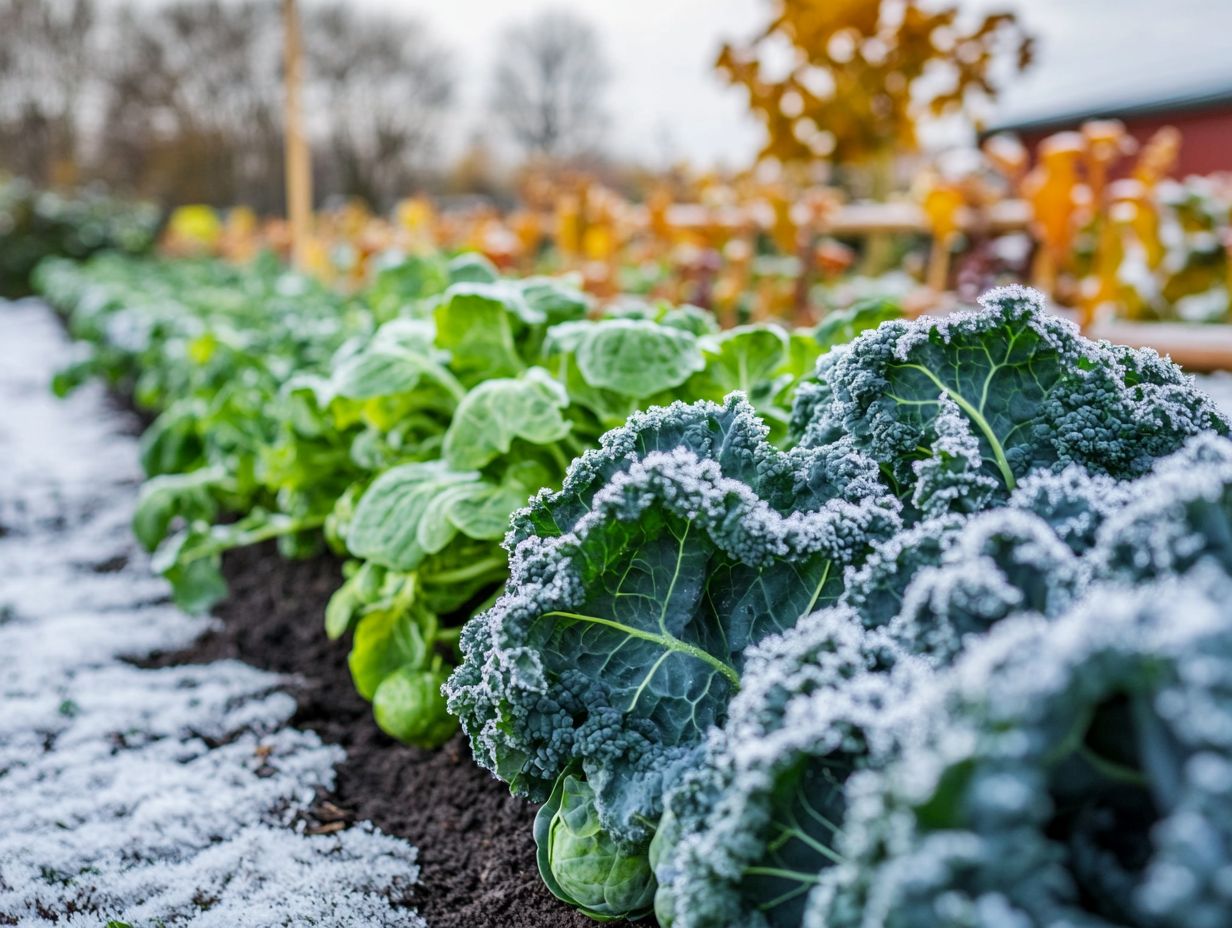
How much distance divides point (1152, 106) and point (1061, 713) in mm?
12475

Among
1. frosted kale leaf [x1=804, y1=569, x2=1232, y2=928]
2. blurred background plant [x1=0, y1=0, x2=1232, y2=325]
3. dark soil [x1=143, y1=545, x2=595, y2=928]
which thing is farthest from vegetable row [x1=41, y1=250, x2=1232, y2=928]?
blurred background plant [x1=0, y1=0, x2=1232, y2=325]

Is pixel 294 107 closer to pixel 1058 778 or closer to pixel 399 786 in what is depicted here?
pixel 399 786

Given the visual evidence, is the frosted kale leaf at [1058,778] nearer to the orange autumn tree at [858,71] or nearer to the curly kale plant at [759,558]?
the curly kale plant at [759,558]

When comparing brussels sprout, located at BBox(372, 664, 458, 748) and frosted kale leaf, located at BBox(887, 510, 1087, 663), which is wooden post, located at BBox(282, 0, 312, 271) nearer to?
brussels sprout, located at BBox(372, 664, 458, 748)

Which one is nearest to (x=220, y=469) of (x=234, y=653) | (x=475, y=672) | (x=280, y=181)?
(x=234, y=653)

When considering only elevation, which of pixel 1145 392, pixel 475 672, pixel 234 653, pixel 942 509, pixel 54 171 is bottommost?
pixel 54 171

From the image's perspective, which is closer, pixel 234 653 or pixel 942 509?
pixel 942 509

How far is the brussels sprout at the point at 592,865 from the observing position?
3.94 ft

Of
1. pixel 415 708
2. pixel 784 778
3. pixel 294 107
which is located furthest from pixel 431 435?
pixel 294 107

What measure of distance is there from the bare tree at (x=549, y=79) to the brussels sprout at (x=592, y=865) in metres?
22.9

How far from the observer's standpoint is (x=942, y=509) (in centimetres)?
110

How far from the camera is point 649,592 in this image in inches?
46.7

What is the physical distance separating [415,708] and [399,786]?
0.55 ft

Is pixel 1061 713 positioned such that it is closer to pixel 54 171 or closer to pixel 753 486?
pixel 753 486
